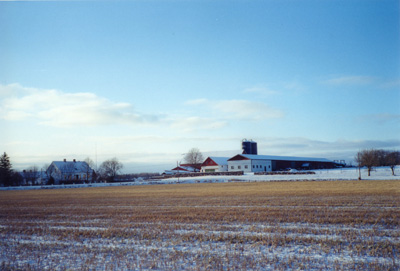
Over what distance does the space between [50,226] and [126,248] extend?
22.4 feet

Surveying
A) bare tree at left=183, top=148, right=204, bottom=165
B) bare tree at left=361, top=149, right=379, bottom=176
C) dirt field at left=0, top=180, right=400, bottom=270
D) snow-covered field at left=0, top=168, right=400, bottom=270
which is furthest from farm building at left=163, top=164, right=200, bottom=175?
dirt field at left=0, top=180, right=400, bottom=270

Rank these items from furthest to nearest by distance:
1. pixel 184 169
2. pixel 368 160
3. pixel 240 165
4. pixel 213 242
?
pixel 184 169 < pixel 240 165 < pixel 368 160 < pixel 213 242

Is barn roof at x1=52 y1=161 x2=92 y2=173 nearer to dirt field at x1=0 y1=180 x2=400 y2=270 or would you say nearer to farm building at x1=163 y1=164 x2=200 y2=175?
farm building at x1=163 y1=164 x2=200 y2=175

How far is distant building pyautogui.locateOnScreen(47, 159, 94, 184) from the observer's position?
10612cm

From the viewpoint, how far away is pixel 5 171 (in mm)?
99438

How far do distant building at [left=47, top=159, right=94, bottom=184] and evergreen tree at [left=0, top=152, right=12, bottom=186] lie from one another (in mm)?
11942

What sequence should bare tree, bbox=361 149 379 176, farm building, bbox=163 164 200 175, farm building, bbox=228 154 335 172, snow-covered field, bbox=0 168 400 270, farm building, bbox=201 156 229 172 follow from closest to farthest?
snow-covered field, bbox=0 168 400 270
bare tree, bbox=361 149 379 176
farm building, bbox=228 154 335 172
farm building, bbox=201 156 229 172
farm building, bbox=163 164 200 175

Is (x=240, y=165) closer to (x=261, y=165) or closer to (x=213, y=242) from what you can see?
(x=261, y=165)

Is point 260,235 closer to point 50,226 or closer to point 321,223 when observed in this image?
point 321,223

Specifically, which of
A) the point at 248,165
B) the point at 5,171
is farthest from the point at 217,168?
the point at 5,171

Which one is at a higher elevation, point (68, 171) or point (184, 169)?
point (68, 171)

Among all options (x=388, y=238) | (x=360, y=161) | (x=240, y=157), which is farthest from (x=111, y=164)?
(x=388, y=238)

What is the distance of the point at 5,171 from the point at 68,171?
58.9 ft

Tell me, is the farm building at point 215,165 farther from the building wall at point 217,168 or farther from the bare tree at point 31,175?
the bare tree at point 31,175
